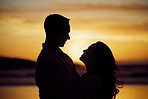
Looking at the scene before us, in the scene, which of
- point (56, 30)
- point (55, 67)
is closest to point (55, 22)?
point (56, 30)

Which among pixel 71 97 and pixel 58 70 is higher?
pixel 58 70

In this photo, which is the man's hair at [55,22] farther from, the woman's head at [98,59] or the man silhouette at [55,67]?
the woman's head at [98,59]

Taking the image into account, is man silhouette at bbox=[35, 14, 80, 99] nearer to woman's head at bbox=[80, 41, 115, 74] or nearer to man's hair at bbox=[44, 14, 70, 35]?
man's hair at bbox=[44, 14, 70, 35]

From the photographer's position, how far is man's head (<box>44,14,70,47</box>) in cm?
289

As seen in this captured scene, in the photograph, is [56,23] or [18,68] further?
[18,68]

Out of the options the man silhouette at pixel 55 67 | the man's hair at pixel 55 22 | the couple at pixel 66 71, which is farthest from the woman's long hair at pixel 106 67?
the man's hair at pixel 55 22

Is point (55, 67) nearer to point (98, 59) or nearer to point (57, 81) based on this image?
point (57, 81)

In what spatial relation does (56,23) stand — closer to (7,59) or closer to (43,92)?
(43,92)

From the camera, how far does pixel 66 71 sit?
2721 millimetres

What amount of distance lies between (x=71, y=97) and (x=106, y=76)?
17.6 inches

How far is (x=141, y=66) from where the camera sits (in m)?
23.6

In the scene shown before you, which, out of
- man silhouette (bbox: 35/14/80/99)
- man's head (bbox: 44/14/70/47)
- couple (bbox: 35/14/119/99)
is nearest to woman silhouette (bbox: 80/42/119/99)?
couple (bbox: 35/14/119/99)

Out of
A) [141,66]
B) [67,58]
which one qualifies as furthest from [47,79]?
[141,66]

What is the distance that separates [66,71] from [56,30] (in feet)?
1.27
